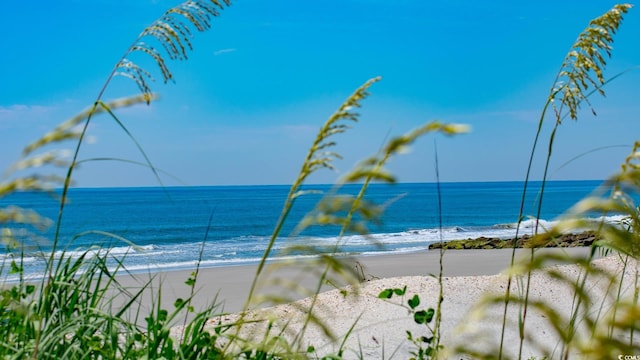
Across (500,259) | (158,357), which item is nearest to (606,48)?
(158,357)

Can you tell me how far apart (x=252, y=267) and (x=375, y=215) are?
14840 millimetres

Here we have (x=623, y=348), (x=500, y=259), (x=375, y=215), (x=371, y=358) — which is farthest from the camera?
(x=500, y=259)

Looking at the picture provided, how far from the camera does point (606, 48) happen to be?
1.91 metres

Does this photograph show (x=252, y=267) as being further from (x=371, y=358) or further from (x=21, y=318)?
(x=21, y=318)

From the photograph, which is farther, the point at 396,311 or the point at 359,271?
the point at 359,271

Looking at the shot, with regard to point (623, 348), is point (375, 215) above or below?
above

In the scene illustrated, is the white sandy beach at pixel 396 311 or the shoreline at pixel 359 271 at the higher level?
the white sandy beach at pixel 396 311

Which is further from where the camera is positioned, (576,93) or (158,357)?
(158,357)

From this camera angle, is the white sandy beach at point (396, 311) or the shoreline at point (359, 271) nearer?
the white sandy beach at point (396, 311)

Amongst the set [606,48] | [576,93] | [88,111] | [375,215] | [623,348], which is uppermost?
[606,48]

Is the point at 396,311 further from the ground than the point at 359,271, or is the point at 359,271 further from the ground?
the point at 396,311

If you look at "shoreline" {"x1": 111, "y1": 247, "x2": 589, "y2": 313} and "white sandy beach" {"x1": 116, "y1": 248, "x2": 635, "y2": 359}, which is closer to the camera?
"white sandy beach" {"x1": 116, "y1": 248, "x2": 635, "y2": 359}

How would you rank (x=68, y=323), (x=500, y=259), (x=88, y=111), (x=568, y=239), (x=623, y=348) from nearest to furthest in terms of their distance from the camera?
(x=623, y=348) < (x=88, y=111) < (x=68, y=323) < (x=500, y=259) < (x=568, y=239)

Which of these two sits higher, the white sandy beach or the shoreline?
the white sandy beach
